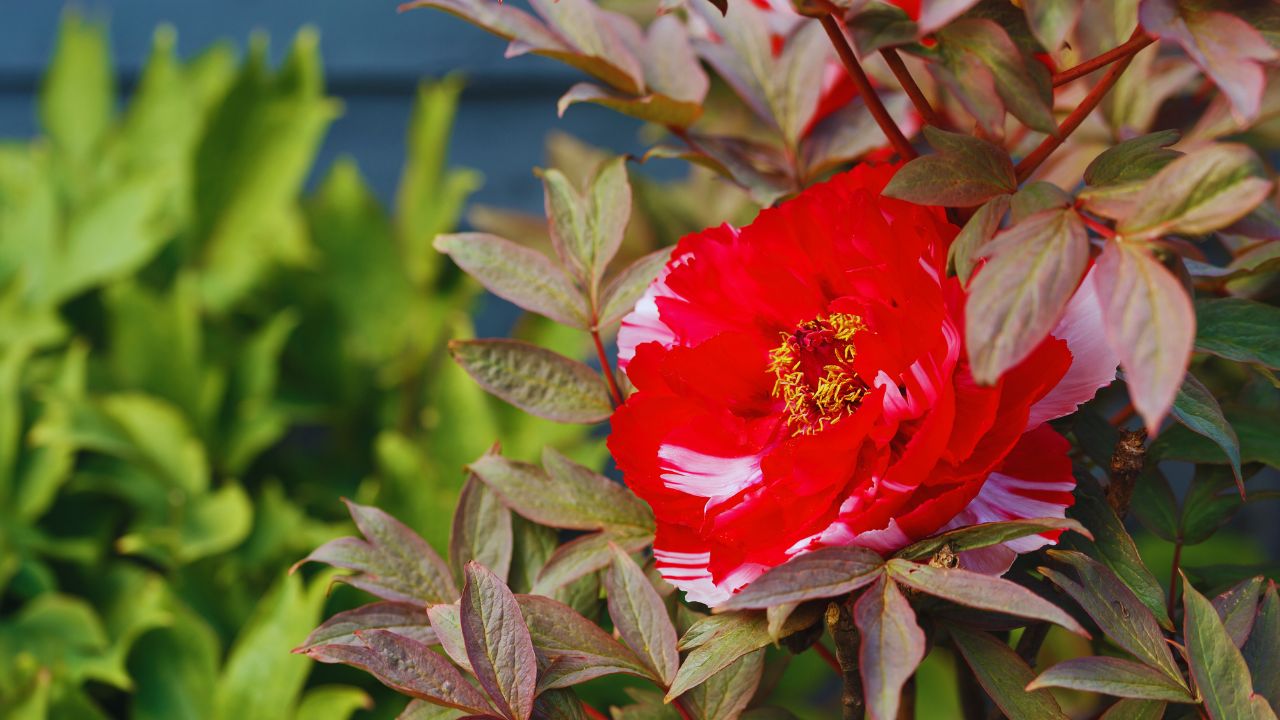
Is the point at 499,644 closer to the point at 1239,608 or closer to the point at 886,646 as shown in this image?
the point at 886,646

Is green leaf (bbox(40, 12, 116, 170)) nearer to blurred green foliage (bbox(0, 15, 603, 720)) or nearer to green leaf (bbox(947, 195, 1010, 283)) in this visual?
blurred green foliage (bbox(0, 15, 603, 720))

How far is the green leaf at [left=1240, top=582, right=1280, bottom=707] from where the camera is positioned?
0.31m

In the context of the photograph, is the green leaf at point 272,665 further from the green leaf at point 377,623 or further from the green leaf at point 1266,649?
the green leaf at point 1266,649

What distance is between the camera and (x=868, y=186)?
32 cm

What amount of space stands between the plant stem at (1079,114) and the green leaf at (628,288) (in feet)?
0.40

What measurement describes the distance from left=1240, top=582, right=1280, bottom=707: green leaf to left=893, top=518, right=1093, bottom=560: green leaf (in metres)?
0.08

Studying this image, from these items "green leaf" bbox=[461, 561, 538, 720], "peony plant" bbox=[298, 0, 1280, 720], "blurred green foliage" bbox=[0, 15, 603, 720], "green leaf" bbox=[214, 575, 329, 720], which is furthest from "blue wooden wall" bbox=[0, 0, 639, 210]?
"green leaf" bbox=[461, 561, 538, 720]

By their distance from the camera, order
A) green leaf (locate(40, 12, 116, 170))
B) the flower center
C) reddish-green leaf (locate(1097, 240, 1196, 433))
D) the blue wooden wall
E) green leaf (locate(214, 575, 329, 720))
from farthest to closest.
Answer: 1. the blue wooden wall
2. green leaf (locate(40, 12, 116, 170))
3. green leaf (locate(214, 575, 329, 720))
4. the flower center
5. reddish-green leaf (locate(1097, 240, 1196, 433))

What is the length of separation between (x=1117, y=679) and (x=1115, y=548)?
0.05m

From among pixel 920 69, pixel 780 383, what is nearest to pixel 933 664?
pixel 920 69

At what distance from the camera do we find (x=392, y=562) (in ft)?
1.20

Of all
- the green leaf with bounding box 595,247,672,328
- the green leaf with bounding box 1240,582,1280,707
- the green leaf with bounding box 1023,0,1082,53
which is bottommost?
the green leaf with bounding box 1240,582,1280,707

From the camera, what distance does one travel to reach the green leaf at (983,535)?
0.86 feet

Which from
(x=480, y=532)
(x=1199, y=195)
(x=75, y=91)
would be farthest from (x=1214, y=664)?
(x=75, y=91)
